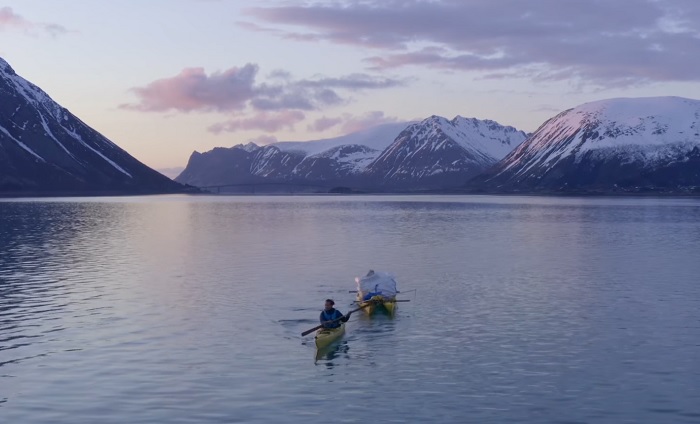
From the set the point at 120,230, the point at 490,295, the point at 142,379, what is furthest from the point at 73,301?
the point at 120,230

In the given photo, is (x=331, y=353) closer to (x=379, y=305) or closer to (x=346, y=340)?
(x=346, y=340)

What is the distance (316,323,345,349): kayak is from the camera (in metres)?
46.3

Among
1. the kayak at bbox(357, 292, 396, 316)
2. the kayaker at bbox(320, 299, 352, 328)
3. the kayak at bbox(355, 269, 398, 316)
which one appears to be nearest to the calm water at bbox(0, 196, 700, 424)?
the kayak at bbox(357, 292, 396, 316)

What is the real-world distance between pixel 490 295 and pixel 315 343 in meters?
23.1

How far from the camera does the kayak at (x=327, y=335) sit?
46.3m

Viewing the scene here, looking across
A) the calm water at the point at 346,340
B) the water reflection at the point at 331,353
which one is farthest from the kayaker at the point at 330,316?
the calm water at the point at 346,340

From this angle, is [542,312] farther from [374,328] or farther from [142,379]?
[142,379]

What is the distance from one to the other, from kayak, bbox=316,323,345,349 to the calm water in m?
0.67

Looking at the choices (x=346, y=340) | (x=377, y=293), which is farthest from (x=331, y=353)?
(x=377, y=293)

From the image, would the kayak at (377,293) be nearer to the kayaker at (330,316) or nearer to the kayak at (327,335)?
the kayaker at (330,316)

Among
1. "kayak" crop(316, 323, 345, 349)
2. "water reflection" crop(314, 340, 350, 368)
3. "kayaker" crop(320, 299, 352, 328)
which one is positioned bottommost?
"water reflection" crop(314, 340, 350, 368)

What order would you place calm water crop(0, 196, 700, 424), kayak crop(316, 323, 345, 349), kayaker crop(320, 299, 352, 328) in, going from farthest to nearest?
kayaker crop(320, 299, 352, 328) < kayak crop(316, 323, 345, 349) < calm water crop(0, 196, 700, 424)

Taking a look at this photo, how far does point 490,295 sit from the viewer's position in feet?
219

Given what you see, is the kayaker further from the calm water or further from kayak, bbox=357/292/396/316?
kayak, bbox=357/292/396/316
